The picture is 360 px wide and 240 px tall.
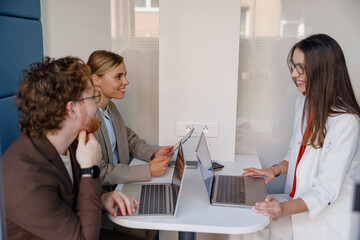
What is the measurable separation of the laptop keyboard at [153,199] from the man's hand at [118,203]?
0.13 feet

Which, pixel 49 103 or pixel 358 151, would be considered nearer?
pixel 49 103

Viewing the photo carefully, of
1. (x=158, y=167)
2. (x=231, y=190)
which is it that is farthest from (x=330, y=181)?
(x=158, y=167)

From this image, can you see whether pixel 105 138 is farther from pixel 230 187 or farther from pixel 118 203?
pixel 230 187

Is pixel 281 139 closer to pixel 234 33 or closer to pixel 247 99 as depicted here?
pixel 247 99

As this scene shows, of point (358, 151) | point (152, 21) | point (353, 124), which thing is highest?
point (152, 21)

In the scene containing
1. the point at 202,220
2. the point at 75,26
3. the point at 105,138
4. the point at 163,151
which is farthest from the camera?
the point at 75,26

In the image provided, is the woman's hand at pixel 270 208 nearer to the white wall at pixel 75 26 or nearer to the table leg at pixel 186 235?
the table leg at pixel 186 235

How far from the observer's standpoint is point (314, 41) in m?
1.59

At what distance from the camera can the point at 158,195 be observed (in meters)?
1.51

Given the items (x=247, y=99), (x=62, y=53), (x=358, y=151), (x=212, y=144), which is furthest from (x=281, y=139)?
(x=62, y=53)

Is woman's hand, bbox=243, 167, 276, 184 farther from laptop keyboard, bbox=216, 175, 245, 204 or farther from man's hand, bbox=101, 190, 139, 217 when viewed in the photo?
man's hand, bbox=101, 190, 139, 217

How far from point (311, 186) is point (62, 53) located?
1773 mm

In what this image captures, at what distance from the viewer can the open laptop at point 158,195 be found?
4.50ft

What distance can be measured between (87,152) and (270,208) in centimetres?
74
